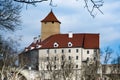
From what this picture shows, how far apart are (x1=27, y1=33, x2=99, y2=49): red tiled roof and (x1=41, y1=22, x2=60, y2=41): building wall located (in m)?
2.34

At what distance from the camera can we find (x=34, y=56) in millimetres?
110750

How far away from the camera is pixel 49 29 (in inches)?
4631

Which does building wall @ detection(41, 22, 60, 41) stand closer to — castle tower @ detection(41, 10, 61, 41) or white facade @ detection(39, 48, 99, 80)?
castle tower @ detection(41, 10, 61, 41)

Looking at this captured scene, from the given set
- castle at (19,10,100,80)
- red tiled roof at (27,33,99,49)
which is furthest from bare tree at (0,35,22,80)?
red tiled roof at (27,33,99,49)

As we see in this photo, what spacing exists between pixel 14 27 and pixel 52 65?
3076 inches

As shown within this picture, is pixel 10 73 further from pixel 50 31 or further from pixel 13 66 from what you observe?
pixel 50 31

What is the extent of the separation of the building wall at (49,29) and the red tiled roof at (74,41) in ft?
7.69

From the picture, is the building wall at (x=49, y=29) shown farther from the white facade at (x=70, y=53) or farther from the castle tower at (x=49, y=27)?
the white facade at (x=70, y=53)

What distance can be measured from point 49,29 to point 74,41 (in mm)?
10064

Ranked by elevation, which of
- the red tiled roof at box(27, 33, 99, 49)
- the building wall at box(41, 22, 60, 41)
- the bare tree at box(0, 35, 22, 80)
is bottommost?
the bare tree at box(0, 35, 22, 80)

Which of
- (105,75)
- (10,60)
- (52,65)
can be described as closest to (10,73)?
(10,60)

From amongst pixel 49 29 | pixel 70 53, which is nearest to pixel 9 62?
pixel 70 53

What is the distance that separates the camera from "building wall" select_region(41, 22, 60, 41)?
382 ft

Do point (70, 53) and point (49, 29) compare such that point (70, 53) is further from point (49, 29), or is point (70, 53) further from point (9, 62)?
point (9, 62)
